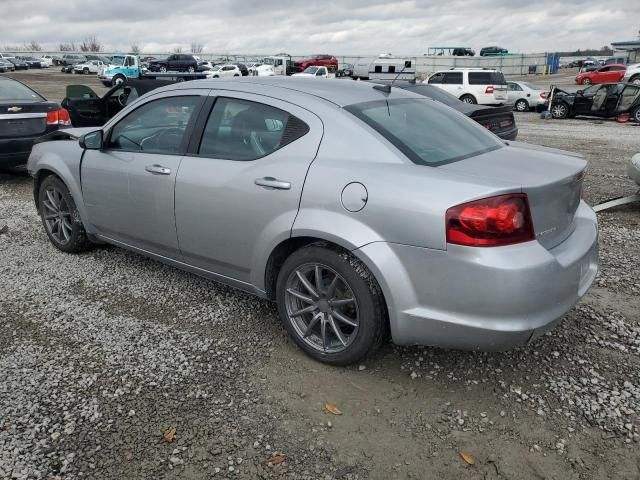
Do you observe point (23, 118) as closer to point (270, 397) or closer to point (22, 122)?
point (22, 122)

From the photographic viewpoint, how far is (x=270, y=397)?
2906 millimetres

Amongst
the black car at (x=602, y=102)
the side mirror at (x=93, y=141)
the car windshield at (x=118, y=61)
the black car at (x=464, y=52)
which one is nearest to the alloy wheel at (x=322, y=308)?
the side mirror at (x=93, y=141)

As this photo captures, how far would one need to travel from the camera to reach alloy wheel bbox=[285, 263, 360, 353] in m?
3.03

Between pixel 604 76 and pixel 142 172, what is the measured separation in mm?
42699

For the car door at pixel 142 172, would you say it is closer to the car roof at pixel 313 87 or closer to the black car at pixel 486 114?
the car roof at pixel 313 87

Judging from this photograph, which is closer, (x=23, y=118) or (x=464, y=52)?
(x=23, y=118)

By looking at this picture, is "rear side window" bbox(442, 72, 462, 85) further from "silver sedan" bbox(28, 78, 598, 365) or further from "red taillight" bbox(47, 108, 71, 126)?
"silver sedan" bbox(28, 78, 598, 365)

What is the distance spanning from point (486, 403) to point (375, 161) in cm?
141

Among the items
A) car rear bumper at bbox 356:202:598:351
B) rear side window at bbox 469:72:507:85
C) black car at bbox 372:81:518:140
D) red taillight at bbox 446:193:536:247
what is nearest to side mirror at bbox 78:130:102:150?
car rear bumper at bbox 356:202:598:351

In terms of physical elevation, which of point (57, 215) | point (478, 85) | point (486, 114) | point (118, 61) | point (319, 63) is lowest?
point (319, 63)

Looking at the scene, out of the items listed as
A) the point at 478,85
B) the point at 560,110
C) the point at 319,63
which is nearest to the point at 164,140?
the point at 560,110

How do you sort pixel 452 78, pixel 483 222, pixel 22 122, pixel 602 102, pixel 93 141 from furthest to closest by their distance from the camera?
1. pixel 452 78
2. pixel 602 102
3. pixel 22 122
4. pixel 93 141
5. pixel 483 222

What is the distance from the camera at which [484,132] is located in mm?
3764

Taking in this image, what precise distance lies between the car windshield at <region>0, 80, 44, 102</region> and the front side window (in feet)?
16.3
